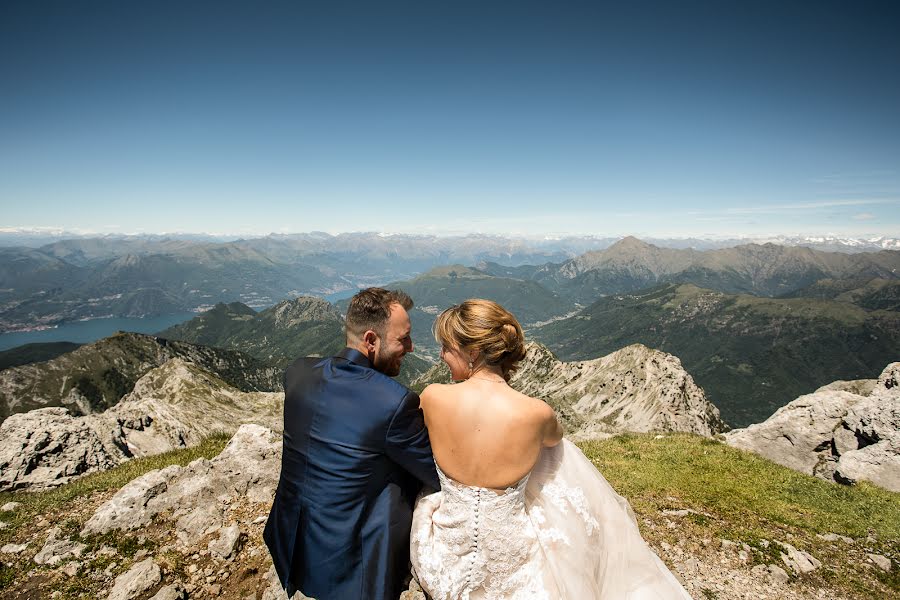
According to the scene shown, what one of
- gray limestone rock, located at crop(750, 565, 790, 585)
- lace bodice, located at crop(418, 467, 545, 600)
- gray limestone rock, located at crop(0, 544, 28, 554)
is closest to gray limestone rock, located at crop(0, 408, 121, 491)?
gray limestone rock, located at crop(0, 544, 28, 554)

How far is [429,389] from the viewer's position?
592cm

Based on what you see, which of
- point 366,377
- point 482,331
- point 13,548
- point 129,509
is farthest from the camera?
point 129,509

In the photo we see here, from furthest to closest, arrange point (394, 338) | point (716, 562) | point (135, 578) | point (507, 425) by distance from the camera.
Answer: point (716, 562) → point (135, 578) → point (394, 338) → point (507, 425)

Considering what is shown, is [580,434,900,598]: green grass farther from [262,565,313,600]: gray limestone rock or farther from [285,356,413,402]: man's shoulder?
[285,356,413,402]: man's shoulder

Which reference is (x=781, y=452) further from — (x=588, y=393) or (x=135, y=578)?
(x=588, y=393)

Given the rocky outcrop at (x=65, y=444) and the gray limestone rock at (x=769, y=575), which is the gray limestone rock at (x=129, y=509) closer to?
the rocky outcrop at (x=65, y=444)

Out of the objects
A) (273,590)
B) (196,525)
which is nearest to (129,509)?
(196,525)

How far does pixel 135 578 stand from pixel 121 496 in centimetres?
348

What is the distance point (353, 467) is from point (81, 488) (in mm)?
13722

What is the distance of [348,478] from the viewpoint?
17.2 ft

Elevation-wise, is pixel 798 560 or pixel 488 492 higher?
pixel 488 492

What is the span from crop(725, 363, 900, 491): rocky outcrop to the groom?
22712 millimetres

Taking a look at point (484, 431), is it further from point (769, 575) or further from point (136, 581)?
point (769, 575)

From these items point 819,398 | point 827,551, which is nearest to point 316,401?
point 827,551
